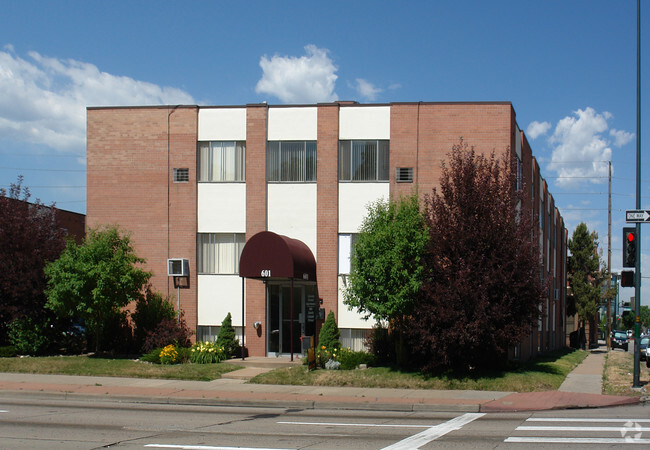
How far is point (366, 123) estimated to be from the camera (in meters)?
25.8

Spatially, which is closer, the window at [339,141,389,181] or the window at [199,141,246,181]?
the window at [339,141,389,181]

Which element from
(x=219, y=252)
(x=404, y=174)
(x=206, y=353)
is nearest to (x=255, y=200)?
(x=219, y=252)

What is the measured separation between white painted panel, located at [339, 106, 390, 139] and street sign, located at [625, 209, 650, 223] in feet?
30.9

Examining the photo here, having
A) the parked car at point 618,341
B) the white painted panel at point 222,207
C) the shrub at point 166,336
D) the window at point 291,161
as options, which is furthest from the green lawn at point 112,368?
the parked car at point 618,341

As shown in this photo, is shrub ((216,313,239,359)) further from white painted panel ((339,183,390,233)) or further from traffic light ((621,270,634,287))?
traffic light ((621,270,634,287))

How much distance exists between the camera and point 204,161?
2686 centimetres

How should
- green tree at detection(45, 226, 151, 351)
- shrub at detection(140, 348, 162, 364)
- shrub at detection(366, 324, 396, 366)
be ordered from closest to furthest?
green tree at detection(45, 226, 151, 351) → shrub at detection(366, 324, 396, 366) → shrub at detection(140, 348, 162, 364)

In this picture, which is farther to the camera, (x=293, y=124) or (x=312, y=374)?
(x=293, y=124)

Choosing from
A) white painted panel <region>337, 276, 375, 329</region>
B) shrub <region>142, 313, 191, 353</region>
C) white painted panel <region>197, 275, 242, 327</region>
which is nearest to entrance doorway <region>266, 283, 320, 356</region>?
white painted panel <region>337, 276, 375, 329</region>

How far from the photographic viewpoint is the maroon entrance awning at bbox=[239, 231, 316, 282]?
75.5 ft

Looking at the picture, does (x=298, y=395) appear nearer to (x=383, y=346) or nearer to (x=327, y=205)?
(x=383, y=346)

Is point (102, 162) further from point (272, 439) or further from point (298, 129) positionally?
point (272, 439)

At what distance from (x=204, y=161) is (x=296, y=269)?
660 centimetres

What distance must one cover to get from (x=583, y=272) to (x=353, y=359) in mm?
39891
